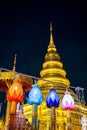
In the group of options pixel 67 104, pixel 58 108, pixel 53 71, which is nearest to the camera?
pixel 67 104

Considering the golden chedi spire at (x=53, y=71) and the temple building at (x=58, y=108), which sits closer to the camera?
the temple building at (x=58, y=108)

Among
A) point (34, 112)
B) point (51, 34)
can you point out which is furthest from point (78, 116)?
point (34, 112)

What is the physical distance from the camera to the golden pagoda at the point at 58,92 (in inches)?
1073

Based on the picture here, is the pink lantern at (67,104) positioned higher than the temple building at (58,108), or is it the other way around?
the temple building at (58,108)

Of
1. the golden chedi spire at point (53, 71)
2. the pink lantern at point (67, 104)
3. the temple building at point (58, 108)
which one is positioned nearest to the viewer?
the pink lantern at point (67, 104)

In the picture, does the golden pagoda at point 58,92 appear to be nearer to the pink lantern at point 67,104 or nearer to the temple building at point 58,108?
the temple building at point 58,108

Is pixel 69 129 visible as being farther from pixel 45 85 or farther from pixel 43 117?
pixel 45 85

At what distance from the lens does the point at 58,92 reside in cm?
2934

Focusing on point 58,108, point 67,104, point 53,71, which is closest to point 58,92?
point 58,108

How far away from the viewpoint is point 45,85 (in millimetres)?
31094

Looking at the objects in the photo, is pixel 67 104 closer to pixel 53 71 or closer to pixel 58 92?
pixel 58 92

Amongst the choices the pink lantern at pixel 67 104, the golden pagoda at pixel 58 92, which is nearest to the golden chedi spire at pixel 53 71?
the golden pagoda at pixel 58 92

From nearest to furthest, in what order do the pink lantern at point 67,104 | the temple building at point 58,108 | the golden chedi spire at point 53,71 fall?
the pink lantern at point 67,104 < the temple building at point 58,108 < the golden chedi spire at point 53,71

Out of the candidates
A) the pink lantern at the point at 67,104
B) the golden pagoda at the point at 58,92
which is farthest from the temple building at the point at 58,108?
the pink lantern at the point at 67,104
